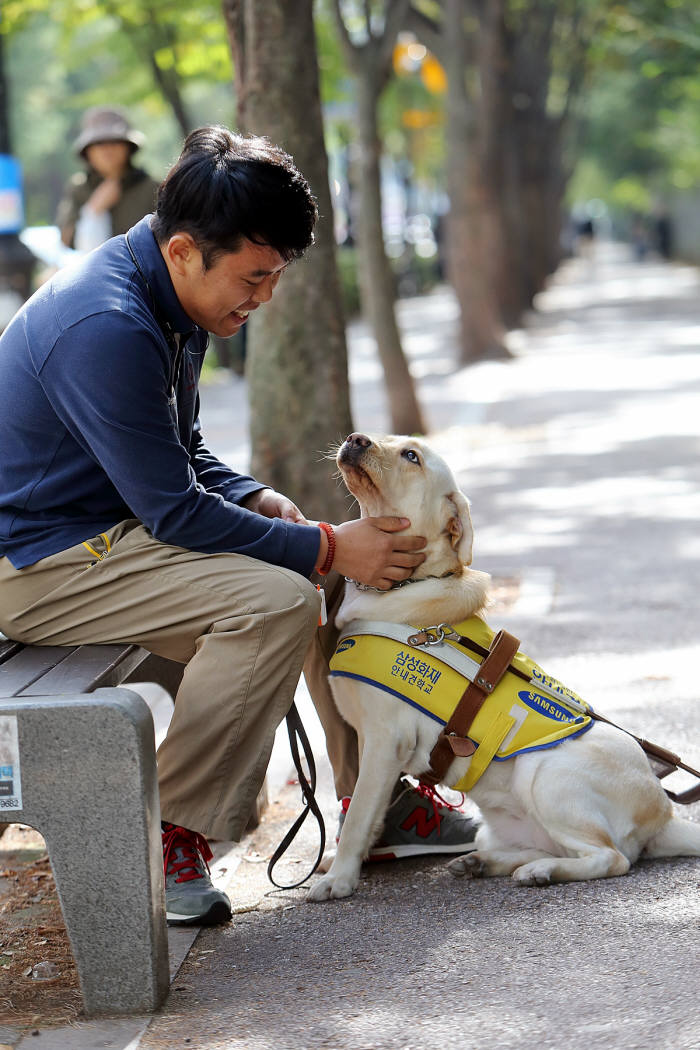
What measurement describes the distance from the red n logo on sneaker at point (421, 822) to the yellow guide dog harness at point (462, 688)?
0.34m

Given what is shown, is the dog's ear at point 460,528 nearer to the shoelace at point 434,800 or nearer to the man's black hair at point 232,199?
the shoelace at point 434,800

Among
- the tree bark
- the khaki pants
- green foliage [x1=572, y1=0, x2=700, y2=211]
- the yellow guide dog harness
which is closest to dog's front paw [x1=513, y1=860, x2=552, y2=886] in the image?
the yellow guide dog harness

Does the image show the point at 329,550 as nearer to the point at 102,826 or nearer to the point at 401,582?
the point at 401,582

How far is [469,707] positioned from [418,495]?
655mm

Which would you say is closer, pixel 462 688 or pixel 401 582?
pixel 462 688

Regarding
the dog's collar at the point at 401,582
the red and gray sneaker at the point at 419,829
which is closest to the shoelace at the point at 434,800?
the red and gray sneaker at the point at 419,829

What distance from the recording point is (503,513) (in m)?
9.27

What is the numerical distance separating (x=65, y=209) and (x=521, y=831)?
676cm

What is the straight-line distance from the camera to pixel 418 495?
3.96 m

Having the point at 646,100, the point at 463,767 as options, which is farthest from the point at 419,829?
the point at 646,100

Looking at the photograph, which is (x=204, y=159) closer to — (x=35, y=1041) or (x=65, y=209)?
(x=35, y=1041)

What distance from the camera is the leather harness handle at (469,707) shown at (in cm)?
369

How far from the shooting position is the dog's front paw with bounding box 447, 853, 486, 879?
12.5 ft

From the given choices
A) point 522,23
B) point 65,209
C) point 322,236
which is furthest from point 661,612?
point 522,23
